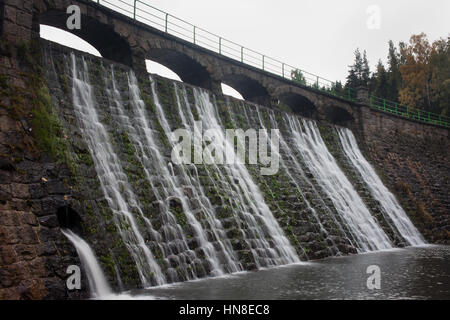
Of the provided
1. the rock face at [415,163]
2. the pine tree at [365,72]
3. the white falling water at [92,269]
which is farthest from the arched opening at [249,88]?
the pine tree at [365,72]

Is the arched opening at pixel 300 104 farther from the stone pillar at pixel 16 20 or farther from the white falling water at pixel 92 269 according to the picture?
the white falling water at pixel 92 269

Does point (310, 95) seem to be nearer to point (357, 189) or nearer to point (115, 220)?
point (357, 189)

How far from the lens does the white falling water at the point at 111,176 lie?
9047 millimetres

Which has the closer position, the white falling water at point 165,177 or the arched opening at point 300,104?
the white falling water at point 165,177

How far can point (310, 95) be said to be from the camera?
2530 centimetres

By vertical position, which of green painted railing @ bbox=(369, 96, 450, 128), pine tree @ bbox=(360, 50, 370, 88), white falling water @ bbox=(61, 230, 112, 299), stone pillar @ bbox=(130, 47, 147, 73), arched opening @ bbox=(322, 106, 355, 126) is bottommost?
white falling water @ bbox=(61, 230, 112, 299)

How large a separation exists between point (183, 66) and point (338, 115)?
1356 centimetres

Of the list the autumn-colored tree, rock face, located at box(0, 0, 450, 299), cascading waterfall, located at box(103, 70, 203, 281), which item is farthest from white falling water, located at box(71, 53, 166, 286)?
the autumn-colored tree

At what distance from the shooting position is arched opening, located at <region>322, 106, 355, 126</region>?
27562mm

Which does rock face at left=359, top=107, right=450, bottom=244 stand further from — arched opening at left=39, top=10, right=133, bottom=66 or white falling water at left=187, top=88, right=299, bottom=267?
arched opening at left=39, top=10, right=133, bottom=66

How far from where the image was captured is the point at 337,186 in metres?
19.6

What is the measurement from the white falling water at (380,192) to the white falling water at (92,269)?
16684 mm

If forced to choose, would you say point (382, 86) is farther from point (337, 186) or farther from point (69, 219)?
point (69, 219)

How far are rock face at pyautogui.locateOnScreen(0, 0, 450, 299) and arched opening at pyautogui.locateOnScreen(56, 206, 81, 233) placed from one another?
0.07 feet
